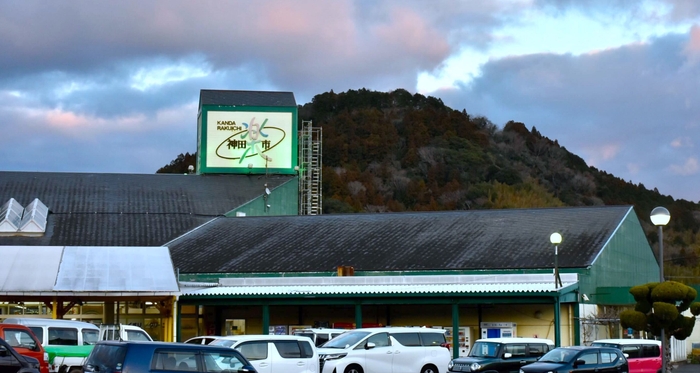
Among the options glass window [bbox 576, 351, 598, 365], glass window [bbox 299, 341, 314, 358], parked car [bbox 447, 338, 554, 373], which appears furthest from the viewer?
parked car [bbox 447, 338, 554, 373]

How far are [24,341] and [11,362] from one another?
115 inches

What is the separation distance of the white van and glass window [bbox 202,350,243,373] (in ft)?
12.7

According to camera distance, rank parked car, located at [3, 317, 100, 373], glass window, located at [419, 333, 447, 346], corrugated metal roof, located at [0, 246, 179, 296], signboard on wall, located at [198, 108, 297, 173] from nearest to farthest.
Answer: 1. parked car, located at [3, 317, 100, 373]
2. glass window, located at [419, 333, 447, 346]
3. corrugated metal roof, located at [0, 246, 179, 296]
4. signboard on wall, located at [198, 108, 297, 173]

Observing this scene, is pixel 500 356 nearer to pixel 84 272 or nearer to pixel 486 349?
pixel 486 349

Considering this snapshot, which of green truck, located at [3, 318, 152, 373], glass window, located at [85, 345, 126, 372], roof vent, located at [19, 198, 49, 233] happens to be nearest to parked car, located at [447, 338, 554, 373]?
green truck, located at [3, 318, 152, 373]

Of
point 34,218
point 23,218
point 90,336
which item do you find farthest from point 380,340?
point 23,218

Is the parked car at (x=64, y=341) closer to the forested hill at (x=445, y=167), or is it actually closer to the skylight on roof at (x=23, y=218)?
the skylight on roof at (x=23, y=218)

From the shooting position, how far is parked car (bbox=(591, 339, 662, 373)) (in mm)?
27312

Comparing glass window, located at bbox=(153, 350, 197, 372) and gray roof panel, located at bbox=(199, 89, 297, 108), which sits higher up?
gray roof panel, located at bbox=(199, 89, 297, 108)

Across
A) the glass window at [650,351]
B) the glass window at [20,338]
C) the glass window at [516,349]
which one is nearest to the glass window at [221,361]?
the glass window at [20,338]

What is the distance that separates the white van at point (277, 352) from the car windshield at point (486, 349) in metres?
4.73

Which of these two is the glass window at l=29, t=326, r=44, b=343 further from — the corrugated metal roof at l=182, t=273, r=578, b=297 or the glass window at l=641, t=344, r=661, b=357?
the glass window at l=641, t=344, r=661, b=357

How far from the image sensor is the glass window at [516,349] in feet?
84.1

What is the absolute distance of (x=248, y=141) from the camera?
193 feet
